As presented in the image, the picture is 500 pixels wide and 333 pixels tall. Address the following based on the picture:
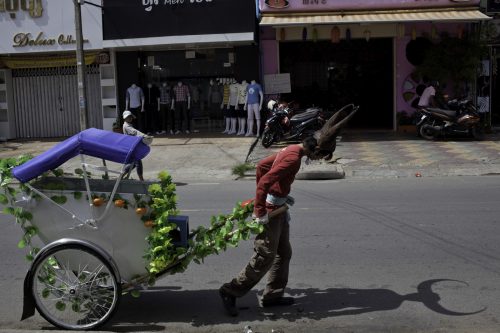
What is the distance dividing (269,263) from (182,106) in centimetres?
1522

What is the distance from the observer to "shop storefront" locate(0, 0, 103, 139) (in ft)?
61.7

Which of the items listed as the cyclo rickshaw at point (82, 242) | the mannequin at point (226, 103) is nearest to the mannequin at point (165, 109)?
the mannequin at point (226, 103)

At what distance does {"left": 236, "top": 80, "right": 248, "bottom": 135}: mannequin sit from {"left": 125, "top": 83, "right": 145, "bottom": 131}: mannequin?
10.5 feet

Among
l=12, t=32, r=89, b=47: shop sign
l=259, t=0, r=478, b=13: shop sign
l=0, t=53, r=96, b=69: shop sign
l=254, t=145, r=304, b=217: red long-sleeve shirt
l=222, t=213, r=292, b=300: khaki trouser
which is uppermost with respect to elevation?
l=259, t=0, r=478, b=13: shop sign

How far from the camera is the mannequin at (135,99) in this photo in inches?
752

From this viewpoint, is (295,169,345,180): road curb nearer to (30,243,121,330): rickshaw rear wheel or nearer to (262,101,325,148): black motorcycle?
(262,101,325,148): black motorcycle

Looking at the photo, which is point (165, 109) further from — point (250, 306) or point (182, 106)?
point (250, 306)

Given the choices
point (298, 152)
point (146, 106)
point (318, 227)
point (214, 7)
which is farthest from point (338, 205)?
point (146, 106)

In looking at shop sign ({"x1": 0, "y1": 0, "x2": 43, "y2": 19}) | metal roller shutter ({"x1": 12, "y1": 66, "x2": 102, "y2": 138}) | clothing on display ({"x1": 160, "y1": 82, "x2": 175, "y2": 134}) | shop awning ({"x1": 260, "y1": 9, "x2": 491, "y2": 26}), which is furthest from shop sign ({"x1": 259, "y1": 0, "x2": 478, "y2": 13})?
shop sign ({"x1": 0, "y1": 0, "x2": 43, "y2": 19})

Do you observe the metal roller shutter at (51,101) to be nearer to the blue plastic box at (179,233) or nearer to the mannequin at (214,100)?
the mannequin at (214,100)

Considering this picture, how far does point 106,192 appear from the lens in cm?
506

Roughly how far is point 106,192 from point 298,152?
1662mm

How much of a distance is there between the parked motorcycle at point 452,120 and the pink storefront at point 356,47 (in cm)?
224

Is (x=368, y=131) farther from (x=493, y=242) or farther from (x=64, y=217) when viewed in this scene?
(x=64, y=217)
